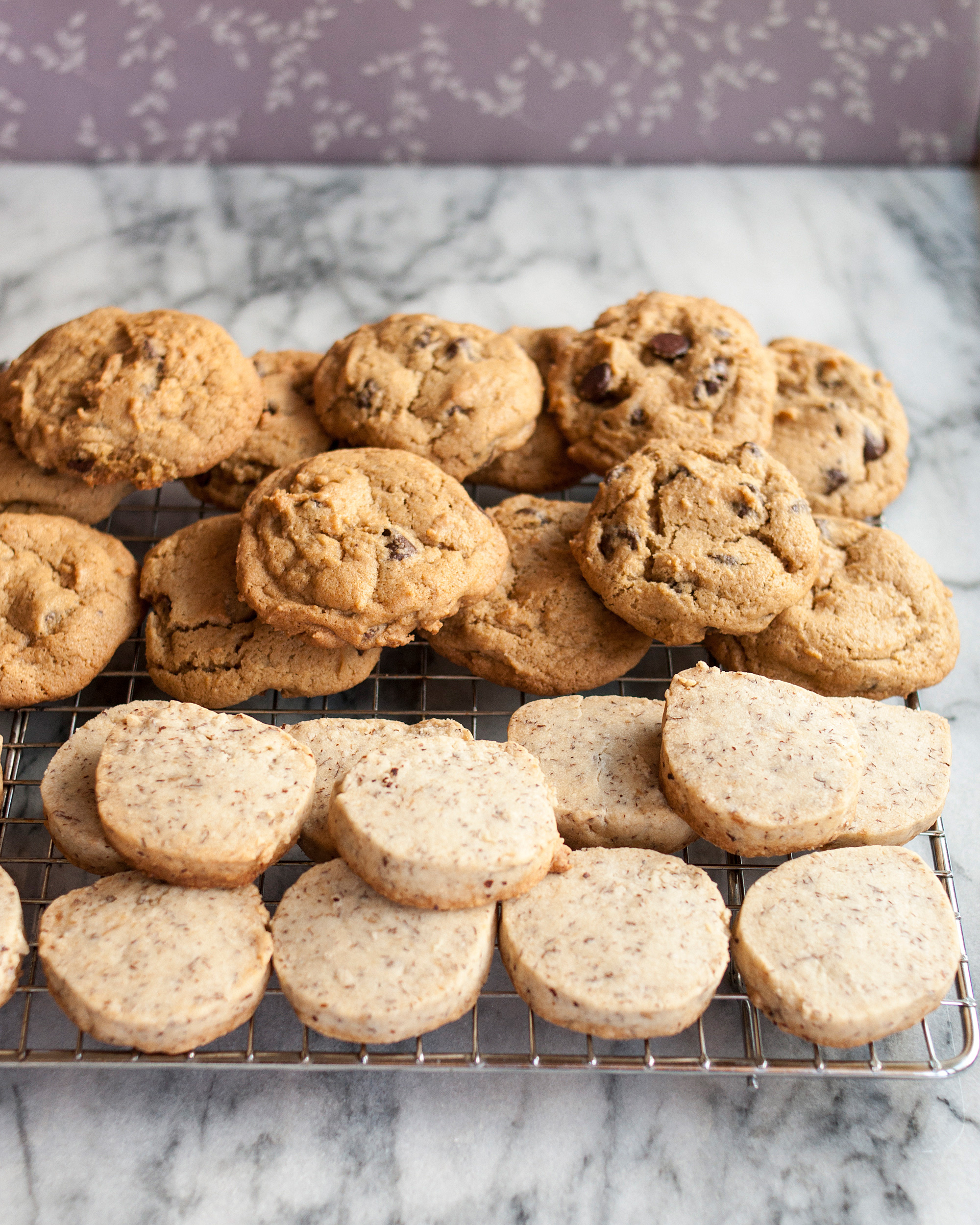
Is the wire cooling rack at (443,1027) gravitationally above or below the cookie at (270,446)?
below

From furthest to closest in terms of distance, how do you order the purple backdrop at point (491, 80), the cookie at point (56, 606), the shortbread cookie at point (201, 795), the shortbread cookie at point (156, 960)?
1. the purple backdrop at point (491, 80)
2. the cookie at point (56, 606)
3. the shortbread cookie at point (201, 795)
4. the shortbread cookie at point (156, 960)

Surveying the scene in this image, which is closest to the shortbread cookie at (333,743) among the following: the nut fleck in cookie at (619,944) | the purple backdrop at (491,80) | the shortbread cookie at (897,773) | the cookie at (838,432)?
the nut fleck in cookie at (619,944)

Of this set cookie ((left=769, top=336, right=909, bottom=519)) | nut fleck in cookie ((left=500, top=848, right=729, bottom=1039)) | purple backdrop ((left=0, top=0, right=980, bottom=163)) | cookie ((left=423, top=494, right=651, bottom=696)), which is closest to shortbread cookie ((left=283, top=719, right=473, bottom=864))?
cookie ((left=423, top=494, right=651, bottom=696))

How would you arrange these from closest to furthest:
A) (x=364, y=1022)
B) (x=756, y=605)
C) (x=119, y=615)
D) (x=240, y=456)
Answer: (x=364, y=1022)
(x=756, y=605)
(x=119, y=615)
(x=240, y=456)

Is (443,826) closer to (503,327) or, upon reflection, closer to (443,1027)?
(443,1027)

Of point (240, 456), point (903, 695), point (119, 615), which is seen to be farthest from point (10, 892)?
point (903, 695)

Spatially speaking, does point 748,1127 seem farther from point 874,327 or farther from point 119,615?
point 874,327

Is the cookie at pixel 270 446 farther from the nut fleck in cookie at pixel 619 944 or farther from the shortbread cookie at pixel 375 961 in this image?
the nut fleck in cookie at pixel 619 944

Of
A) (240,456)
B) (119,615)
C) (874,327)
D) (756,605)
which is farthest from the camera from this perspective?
(874,327)
